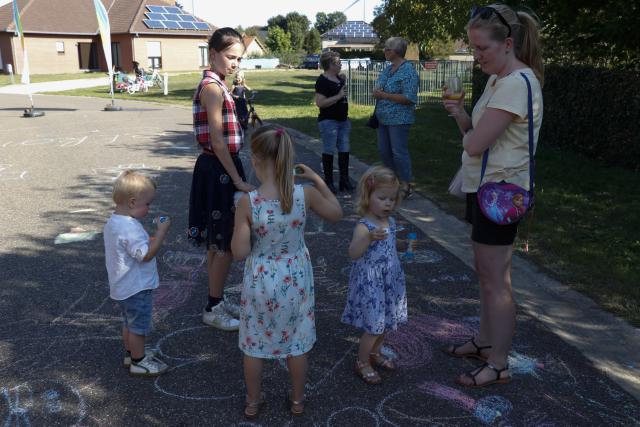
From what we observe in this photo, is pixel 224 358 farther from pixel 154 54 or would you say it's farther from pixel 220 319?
pixel 154 54

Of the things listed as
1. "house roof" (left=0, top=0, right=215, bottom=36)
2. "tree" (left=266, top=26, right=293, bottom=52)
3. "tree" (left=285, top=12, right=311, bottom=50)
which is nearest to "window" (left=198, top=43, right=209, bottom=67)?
"house roof" (left=0, top=0, right=215, bottom=36)

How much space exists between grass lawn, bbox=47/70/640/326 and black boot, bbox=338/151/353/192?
935mm

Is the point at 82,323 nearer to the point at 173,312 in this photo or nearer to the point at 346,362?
the point at 173,312

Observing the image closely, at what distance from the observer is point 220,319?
3623 mm

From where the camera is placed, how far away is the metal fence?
682 inches

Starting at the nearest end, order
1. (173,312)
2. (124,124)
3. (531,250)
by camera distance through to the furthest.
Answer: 1. (173,312)
2. (531,250)
3. (124,124)

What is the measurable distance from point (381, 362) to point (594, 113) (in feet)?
25.2

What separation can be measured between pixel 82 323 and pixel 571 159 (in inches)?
312

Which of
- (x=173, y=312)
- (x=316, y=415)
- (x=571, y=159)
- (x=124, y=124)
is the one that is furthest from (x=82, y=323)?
(x=124, y=124)

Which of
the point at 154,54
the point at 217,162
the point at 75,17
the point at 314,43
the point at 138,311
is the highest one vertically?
the point at 314,43

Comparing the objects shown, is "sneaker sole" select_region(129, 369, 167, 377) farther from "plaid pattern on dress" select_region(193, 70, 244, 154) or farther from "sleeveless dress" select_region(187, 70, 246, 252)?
"plaid pattern on dress" select_region(193, 70, 244, 154)

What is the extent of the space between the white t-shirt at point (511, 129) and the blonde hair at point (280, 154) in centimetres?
97

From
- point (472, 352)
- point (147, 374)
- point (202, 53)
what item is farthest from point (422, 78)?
point (202, 53)

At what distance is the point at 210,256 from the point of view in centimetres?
360
